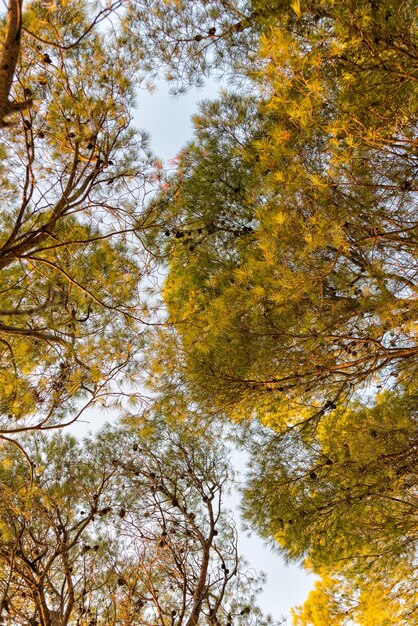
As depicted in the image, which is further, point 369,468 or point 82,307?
point 82,307

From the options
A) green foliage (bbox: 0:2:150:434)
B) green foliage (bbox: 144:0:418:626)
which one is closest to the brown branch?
green foliage (bbox: 0:2:150:434)

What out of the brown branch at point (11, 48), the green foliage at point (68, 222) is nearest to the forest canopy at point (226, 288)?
the green foliage at point (68, 222)

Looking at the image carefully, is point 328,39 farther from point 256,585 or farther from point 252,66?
point 256,585

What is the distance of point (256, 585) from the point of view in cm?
439

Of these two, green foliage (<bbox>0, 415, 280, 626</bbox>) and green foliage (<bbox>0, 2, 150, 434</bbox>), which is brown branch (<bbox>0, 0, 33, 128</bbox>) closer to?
green foliage (<bbox>0, 2, 150, 434</bbox>)

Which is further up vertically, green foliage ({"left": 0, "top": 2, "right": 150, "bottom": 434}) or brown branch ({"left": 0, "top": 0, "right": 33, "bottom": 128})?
green foliage ({"left": 0, "top": 2, "right": 150, "bottom": 434})

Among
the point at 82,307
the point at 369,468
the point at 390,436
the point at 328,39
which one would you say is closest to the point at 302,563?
the point at 369,468

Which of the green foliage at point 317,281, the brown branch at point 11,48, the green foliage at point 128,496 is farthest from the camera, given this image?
the green foliage at point 128,496

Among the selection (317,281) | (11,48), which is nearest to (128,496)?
(317,281)

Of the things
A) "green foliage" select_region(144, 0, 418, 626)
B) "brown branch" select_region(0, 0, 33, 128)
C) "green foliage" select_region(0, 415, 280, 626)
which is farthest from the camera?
"green foliage" select_region(0, 415, 280, 626)

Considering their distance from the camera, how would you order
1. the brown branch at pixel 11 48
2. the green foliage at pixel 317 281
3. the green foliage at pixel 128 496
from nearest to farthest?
the brown branch at pixel 11 48, the green foliage at pixel 317 281, the green foliage at pixel 128 496

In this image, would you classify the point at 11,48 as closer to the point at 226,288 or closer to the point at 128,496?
the point at 226,288

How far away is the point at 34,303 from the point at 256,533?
2.56 m

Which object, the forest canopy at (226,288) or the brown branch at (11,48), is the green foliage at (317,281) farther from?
the brown branch at (11,48)
